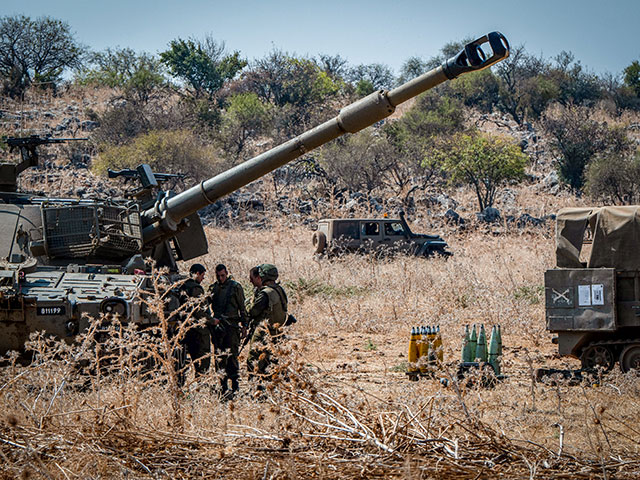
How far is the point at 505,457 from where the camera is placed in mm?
4547

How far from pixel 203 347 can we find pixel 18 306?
215 cm

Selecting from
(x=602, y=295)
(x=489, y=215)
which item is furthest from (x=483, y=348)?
(x=489, y=215)

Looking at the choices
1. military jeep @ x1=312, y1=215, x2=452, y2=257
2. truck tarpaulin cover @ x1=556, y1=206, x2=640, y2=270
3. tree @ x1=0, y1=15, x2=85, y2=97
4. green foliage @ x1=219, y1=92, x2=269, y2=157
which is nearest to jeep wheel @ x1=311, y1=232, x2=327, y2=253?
military jeep @ x1=312, y1=215, x2=452, y2=257

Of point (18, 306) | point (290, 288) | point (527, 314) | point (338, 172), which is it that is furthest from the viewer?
point (338, 172)

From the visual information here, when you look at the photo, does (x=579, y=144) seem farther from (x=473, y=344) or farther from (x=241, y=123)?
(x=473, y=344)

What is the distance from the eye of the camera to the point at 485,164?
31.2 m

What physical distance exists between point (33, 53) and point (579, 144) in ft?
87.6

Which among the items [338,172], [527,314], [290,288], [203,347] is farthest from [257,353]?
[338,172]

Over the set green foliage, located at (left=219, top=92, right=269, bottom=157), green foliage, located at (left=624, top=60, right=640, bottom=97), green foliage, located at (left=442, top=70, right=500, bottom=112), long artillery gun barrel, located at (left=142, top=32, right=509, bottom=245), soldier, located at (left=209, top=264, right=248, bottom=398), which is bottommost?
soldier, located at (left=209, top=264, right=248, bottom=398)

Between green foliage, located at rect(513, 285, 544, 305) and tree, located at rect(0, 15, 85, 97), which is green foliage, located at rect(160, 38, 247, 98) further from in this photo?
green foliage, located at rect(513, 285, 544, 305)

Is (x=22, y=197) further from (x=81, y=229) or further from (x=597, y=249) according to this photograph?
(x=597, y=249)

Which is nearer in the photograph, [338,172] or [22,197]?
[22,197]

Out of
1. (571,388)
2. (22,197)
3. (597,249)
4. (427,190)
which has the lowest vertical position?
(571,388)

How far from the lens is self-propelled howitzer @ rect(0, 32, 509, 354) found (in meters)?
7.86
